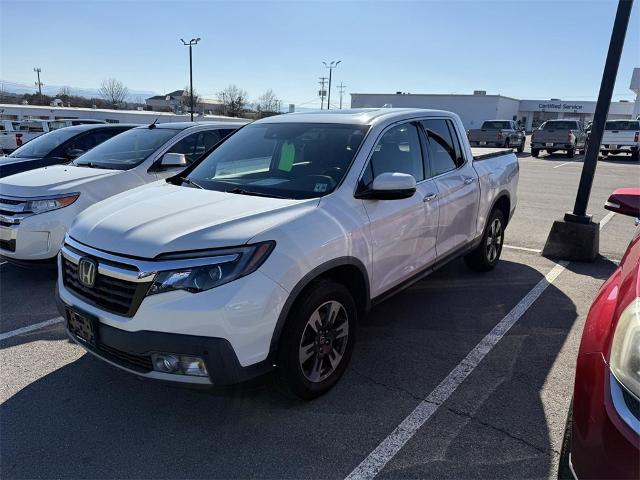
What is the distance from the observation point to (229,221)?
2.80 m

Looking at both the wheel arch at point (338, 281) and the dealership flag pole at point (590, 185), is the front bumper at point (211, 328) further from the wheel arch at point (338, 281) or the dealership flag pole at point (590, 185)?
the dealership flag pole at point (590, 185)

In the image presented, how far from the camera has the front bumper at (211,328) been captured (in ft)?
8.15

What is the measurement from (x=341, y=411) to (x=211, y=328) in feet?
3.55

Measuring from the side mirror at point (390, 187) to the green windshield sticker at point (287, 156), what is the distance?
2.28ft

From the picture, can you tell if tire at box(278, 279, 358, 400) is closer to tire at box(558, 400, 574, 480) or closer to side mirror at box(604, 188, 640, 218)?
tire at box(558, 400, 574, 480)

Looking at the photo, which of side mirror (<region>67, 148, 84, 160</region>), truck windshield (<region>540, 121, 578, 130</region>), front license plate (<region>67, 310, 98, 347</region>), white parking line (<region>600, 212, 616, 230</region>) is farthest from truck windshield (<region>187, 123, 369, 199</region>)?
truck windshield (<region>540, 121, 578, 130</region>)

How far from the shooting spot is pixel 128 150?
253 inches

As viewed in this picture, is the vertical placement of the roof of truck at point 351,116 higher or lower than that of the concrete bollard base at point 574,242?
higher

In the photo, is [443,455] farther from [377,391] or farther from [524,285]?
[524,285]

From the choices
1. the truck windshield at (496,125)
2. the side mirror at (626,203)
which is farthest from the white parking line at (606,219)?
the truck windshield at (496,125)

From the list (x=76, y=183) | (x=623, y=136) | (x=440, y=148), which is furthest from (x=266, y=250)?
(x=623, y=136)

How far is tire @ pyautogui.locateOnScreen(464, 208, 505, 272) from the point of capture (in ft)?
18.1

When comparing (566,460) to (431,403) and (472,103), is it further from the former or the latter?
(472,103)

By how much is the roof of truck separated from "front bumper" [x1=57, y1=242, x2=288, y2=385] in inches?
71.4
